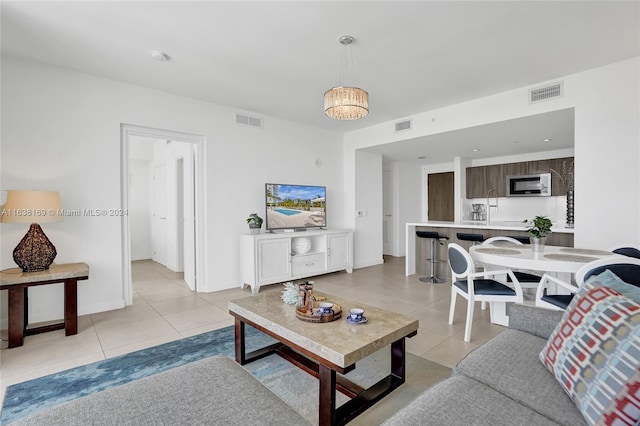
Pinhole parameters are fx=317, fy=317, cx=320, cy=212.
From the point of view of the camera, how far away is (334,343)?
1715 millimetres

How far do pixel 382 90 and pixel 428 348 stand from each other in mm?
3123

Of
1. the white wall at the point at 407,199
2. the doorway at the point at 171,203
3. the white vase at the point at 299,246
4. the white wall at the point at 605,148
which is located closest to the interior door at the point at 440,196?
the white wall at the point at 407,199

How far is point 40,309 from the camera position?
3352mm

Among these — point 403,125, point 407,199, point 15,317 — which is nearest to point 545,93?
point 403,125

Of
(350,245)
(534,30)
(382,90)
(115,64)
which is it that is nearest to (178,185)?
(115,64)

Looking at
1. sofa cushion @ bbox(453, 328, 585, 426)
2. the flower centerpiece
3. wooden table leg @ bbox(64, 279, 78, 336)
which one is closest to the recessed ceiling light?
wooden table leg @ bbox(64, 279, 78, 336)

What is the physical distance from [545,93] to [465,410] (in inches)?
161

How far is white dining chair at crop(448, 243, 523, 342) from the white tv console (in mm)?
2447

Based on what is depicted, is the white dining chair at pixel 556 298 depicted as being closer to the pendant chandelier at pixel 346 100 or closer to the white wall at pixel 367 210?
the pendant chandelier at pixel 346 100

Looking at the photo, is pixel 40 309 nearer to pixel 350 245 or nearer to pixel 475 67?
pixel 350 245

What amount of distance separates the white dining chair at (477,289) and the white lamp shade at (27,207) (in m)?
3.96

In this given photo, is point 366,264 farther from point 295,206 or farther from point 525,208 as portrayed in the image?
point 525,208

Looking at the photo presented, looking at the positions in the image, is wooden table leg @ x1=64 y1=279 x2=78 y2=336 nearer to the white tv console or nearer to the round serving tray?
the white tv console

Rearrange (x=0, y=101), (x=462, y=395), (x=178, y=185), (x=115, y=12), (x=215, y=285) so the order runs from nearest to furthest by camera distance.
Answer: (x=462, y=395), (x=115, y=12), (x=0, y=101), (x=215, y=285), (x=178, y=185)
